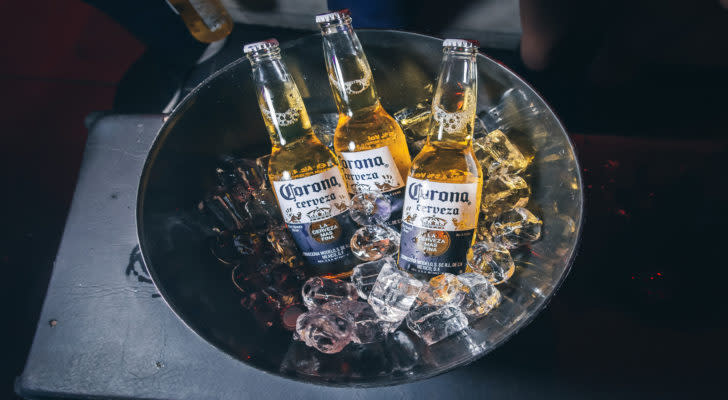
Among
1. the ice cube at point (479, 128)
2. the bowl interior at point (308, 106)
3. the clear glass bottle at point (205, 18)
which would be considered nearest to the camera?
the bowl interior at point (308, 106)

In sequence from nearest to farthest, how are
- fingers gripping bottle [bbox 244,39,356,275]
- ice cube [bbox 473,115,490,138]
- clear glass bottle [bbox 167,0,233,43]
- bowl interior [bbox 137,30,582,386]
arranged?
bowl interior [bbox 137,30,582,386]
fingers gripping bottle [bbox 244,39,356,275]
ice cube [bbox 473,115,490,138]
clear glass bottle [bbox 167,0,233,43]

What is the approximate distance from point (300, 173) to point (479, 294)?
0.45 meters

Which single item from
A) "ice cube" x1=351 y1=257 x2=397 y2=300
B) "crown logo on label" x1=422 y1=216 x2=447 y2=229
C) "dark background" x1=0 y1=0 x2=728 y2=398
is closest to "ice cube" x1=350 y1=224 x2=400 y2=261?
"ice cube" x1=351 y1=257 x2=397 y2=300

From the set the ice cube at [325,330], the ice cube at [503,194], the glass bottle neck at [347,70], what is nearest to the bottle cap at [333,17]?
the glass bottle neck at [347,70]

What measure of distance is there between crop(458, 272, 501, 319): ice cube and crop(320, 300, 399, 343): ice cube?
0.53 feet

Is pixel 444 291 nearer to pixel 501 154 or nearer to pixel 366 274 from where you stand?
pixel 366 274

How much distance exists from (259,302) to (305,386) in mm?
216

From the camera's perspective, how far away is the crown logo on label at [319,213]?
856 millimetres

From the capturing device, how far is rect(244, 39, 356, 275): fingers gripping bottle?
0.85m

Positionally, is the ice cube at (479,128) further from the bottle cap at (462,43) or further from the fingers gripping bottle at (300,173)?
the fingers gripping bottle at (300,173)

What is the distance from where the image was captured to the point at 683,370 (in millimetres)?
912

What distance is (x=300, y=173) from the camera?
2.91ft

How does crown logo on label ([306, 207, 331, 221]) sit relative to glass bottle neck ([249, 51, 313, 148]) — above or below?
below

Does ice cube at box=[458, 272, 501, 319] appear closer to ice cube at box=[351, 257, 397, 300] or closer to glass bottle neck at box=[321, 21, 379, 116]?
ice cube at box=[351, 257, 397, 300]
